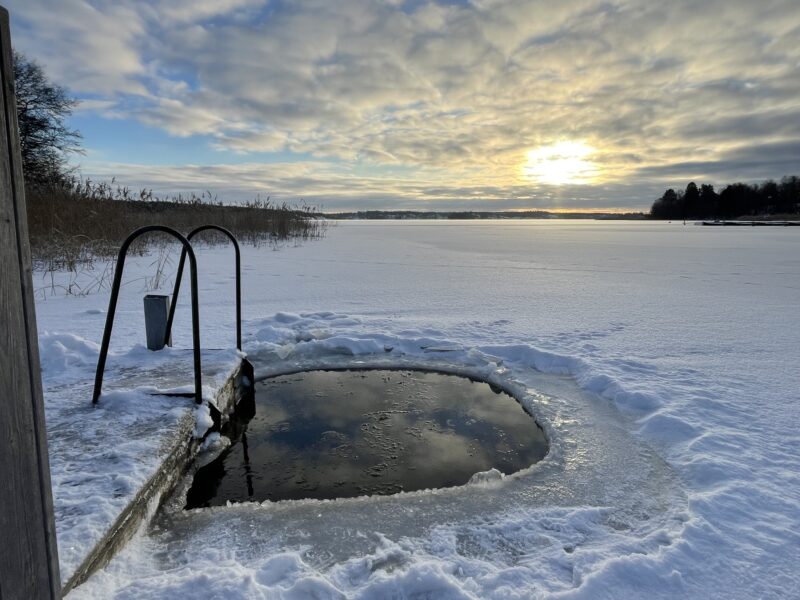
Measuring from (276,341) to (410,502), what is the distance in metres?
3.10

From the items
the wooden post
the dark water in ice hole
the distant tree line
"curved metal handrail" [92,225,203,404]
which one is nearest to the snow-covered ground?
the dark water in ice hole

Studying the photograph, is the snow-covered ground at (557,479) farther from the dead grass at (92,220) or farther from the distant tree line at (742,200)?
the distant tree line at (742,200)

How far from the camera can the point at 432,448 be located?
3018mm

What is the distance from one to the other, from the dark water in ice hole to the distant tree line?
299 ft

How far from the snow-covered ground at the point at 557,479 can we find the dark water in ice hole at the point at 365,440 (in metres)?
0.24

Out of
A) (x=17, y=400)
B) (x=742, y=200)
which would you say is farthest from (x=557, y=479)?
(x=742, y=200)

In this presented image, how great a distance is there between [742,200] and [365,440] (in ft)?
309

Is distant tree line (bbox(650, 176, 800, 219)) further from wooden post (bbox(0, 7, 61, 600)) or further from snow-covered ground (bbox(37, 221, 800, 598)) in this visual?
wooden post (bbox(0, 7, 61, 600))

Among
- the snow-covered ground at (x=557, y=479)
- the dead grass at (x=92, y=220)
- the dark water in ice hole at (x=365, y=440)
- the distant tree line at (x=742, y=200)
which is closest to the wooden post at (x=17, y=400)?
the snow-covered ground at (x=557, y=479)

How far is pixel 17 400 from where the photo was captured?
1.10 m

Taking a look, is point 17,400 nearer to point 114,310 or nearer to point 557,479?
point 114,310

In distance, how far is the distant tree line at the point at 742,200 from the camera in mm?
74581

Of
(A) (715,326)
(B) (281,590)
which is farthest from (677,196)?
(B) (281,590)

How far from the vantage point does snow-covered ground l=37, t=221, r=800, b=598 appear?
1.76m
